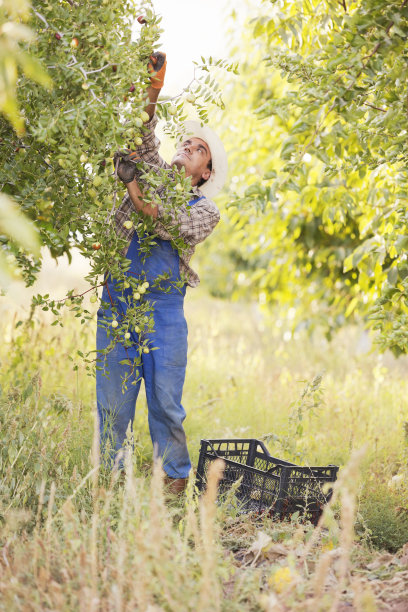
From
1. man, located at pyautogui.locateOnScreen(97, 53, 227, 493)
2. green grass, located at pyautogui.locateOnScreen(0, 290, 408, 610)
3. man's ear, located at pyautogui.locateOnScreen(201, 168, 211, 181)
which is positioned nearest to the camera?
green grass, located at pyautogui.locateOnScreen(0, 290, 408, 610)

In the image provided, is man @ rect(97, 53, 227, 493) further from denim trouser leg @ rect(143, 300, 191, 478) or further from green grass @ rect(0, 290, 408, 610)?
green grass @ rect(0, 290, 408, 610)

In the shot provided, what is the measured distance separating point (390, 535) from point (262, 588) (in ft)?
3.55

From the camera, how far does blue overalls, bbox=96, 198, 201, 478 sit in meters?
3.20

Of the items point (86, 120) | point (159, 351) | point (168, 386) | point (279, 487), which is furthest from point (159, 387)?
point (86, 120)

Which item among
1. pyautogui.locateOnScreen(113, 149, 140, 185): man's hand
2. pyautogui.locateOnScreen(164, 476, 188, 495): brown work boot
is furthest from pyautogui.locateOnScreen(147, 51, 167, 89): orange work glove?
pyautogui.locateOnScreen(164, 476, 188, 495): brown work boot

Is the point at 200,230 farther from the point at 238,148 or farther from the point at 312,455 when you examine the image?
the point at 238,148

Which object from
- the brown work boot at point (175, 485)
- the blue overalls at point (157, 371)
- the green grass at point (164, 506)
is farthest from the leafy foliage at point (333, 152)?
the brown work boot at point (175, 485)

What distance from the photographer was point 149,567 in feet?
6.07

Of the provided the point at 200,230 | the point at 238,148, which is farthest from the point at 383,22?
the point at 238,148

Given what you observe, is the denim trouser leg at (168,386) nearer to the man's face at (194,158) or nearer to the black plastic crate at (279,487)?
the black plastic crate at (279,487)

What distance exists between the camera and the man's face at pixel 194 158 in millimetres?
3441

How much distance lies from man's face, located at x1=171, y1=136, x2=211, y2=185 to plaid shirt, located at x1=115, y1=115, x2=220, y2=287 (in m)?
0.15

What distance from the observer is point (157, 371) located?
10.5ft

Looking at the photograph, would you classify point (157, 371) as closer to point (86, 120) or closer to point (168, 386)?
point (168, 386)
